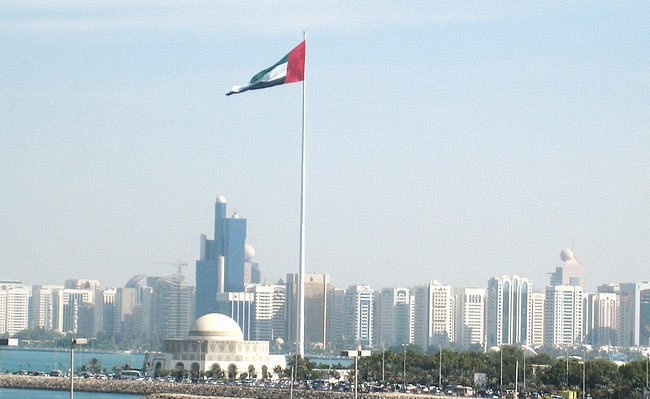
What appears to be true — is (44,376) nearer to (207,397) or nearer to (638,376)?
(207,397)

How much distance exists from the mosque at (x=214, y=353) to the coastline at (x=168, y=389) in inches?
188

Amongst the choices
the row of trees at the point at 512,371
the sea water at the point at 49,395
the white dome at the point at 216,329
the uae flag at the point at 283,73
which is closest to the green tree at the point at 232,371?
the white dome at the point at 216,329

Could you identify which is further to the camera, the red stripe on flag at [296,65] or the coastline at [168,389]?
the coastline at [168,389]

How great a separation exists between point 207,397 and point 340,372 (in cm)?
2228

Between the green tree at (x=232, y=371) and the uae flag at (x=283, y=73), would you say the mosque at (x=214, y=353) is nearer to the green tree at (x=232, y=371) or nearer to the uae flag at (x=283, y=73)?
the green tree at (x=232, y=371)

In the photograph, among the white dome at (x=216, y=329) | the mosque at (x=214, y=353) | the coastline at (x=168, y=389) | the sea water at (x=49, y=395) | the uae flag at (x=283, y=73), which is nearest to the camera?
the uae flag at (x=283, y=73)

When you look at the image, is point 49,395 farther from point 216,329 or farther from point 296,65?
point 296,65

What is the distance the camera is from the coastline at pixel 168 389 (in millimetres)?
82562

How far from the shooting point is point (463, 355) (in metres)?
98.8

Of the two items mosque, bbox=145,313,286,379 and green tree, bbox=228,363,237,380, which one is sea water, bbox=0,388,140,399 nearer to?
mosque, bbox=145,313,286,379

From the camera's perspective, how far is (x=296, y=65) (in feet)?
238

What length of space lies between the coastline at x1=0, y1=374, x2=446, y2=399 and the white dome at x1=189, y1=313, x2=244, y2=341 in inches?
272

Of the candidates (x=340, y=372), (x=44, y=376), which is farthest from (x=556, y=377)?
(x=44, y=376)

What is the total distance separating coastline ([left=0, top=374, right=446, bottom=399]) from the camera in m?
82.6
